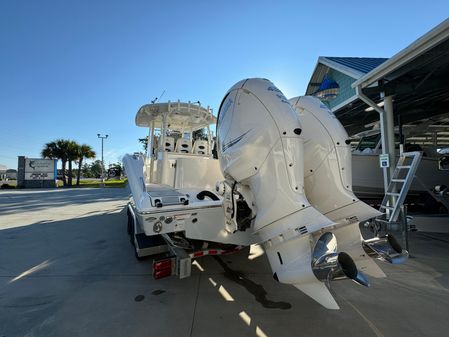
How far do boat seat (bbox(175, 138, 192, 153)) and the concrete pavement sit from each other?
6.58 feet

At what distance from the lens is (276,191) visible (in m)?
2.28

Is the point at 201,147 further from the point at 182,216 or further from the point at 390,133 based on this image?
the point at 390,133

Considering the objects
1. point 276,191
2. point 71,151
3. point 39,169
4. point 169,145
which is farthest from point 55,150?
point 276,191

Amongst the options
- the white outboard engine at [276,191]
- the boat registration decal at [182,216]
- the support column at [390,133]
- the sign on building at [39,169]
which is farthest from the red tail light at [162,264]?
the sign on building at [39,169]

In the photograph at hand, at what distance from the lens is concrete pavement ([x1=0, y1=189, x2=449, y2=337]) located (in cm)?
246

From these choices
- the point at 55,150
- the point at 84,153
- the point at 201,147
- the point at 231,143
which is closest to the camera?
the point at 231,143

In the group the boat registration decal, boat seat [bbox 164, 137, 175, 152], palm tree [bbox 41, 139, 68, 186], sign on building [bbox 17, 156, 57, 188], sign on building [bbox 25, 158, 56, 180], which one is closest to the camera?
the boat registration decal

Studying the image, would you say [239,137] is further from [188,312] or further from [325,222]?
[188,312]

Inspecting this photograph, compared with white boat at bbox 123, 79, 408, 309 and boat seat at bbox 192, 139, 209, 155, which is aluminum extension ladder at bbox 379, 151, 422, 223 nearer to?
white boat at bbox 123, 79, 408, 309

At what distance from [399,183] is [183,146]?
4.82 metres

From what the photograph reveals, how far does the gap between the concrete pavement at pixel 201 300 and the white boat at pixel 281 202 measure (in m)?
0.48

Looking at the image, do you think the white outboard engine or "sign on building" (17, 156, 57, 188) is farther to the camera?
"sign on building" (17, 156, 57, 188)

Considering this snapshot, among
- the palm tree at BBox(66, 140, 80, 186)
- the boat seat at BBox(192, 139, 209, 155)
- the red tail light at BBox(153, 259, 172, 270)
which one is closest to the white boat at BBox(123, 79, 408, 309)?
the red tail light at BBox(153, 259, 172, 270)

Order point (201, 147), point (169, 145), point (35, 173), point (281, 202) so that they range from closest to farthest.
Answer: point (281, 202) < point (169, 145) < point (201, 147) < point (35, 173)
